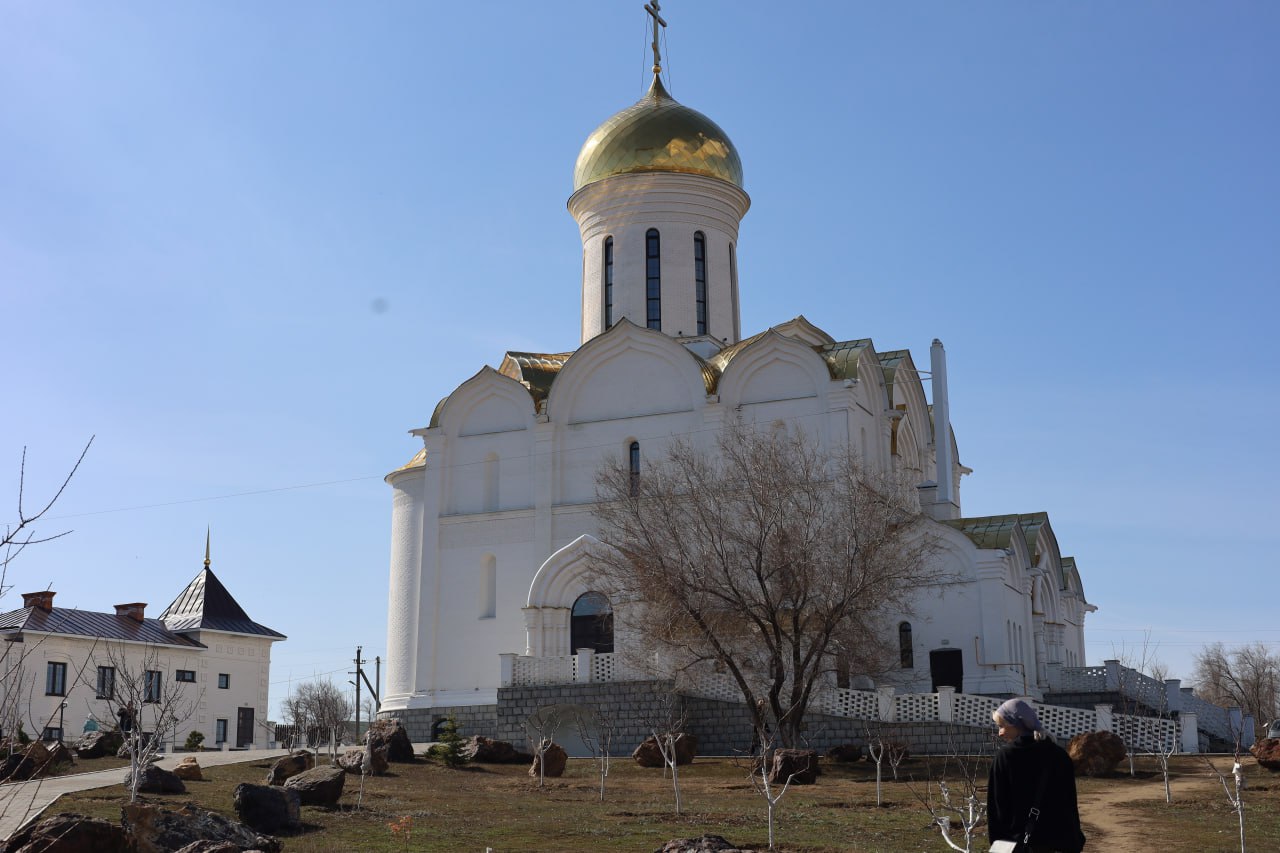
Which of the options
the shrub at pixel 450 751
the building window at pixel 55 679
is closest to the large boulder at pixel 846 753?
the shrub at pixel 450 751

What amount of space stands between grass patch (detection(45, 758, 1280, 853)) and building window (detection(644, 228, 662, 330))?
12.9 metres

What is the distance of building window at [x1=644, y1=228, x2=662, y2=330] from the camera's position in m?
30.5

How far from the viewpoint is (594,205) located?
31.4 metres

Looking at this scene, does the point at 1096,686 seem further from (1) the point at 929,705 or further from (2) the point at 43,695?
(2) the point at 43,695

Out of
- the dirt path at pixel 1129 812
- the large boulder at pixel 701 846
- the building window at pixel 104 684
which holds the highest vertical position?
the building window at pixel 104 684

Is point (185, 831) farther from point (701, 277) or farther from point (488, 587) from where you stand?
point (701, 277)

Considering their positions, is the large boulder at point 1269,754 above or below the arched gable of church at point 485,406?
below

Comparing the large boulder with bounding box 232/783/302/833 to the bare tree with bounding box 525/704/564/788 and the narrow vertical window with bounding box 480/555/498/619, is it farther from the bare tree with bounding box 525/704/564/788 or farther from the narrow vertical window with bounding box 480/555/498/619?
the narrow vertical window with bounding box 480/555/498/619

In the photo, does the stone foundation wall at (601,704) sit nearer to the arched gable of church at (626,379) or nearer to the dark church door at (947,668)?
the dark church door at (947,668)

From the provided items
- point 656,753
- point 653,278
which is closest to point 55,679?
point 653,278

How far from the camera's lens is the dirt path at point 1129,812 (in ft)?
42.3

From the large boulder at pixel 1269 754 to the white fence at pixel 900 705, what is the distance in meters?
1.35

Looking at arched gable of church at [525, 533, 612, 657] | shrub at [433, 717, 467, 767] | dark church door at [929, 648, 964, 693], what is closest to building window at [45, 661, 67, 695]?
arched gable of church at [525, 533, 612, 657]

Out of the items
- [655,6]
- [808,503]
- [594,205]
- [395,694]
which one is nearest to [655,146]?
[594,205]
